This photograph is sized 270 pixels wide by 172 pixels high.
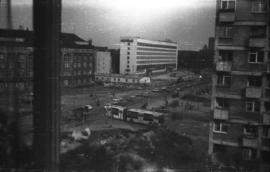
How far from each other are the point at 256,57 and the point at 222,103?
1.57ft

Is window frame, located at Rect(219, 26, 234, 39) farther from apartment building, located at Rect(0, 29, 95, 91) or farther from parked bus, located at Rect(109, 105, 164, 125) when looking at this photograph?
apartment building, located at Rect(0, 29, 95, 91)

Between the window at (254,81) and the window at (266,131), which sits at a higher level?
the window at (254,81)

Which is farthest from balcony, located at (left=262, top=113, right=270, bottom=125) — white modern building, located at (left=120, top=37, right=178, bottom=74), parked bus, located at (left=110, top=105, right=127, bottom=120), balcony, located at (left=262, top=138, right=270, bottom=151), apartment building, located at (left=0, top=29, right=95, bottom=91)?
apartment building, located at (left=0, top=29, right=95, bottom=91)

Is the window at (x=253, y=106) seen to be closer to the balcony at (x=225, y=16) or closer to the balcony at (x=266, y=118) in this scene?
the balcony at (x=266, y=118)

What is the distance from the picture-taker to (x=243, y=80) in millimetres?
2172

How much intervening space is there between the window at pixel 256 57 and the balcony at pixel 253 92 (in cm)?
22

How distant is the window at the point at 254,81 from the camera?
2125 mm

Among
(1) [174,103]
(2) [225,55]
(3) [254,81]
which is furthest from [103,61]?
(3) [254,81]

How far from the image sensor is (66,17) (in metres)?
2.69

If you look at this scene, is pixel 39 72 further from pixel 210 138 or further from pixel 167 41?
pixel 210 138

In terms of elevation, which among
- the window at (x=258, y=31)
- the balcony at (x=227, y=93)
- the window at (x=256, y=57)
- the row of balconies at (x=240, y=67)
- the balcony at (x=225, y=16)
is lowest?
the balcony at (x=227, y=93)

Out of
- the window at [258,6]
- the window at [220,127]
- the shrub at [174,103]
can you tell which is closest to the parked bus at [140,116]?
the shrub at [174,103]

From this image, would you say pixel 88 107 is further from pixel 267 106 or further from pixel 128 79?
pixel 267 106

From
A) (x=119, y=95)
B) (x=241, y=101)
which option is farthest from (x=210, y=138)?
(x=119, y=95)
